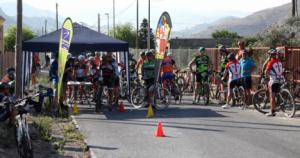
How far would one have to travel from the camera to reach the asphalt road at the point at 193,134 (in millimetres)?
10305

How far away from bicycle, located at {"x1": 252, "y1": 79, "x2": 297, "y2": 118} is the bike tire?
356 centimetres

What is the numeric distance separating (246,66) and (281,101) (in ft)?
8.08

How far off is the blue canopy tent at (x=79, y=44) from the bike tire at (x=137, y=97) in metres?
1.55

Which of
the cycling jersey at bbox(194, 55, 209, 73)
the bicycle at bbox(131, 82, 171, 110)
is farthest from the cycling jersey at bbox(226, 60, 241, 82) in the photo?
the bicycle at bbox(131, 82, 171, 110)

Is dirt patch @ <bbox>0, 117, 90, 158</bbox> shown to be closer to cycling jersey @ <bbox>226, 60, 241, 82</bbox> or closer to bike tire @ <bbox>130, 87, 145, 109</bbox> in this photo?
bike tire @ <bbox>130, 87, 145, 109</bbox>

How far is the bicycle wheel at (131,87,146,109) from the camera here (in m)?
18.3

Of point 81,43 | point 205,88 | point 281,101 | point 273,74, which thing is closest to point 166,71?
point 205,88

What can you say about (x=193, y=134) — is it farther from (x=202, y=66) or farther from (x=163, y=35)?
(x=202, y=66)

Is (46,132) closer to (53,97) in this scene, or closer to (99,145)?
(99,145)

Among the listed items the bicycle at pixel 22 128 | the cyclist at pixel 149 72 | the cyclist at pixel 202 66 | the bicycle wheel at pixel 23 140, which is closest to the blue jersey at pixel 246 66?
the cyclist at pixel 202 66

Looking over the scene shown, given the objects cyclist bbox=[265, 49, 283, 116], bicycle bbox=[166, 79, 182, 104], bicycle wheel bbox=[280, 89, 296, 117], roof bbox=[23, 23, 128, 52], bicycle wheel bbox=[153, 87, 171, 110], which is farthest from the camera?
bicycle bbox=[166, 79, 182, 104]

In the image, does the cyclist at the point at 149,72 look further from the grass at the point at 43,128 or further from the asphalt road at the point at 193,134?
the grass at the point at 43,128

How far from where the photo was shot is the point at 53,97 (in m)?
16.9

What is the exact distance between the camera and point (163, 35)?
1852 cm
